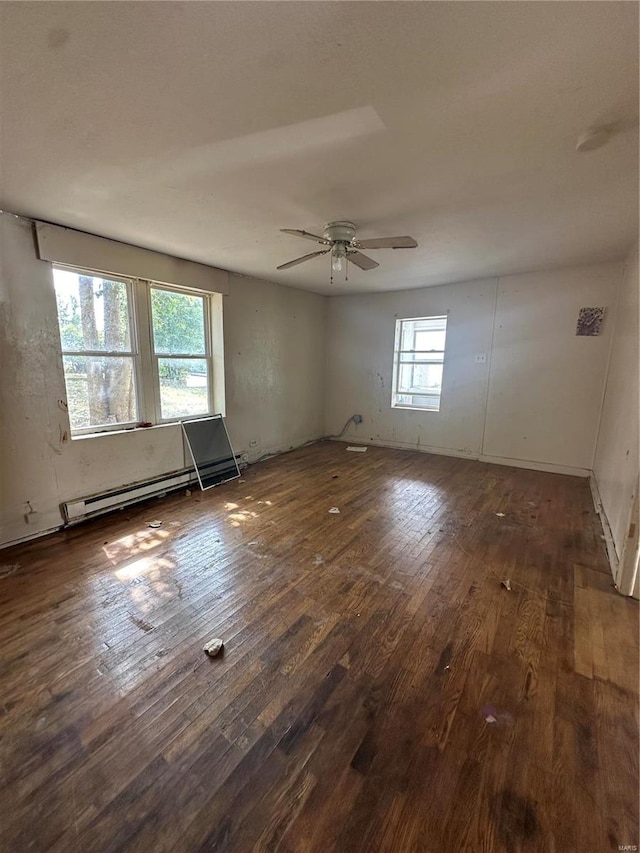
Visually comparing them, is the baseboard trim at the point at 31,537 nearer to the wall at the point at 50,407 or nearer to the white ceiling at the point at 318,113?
the wall at the point at 50,407

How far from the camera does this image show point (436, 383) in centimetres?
540

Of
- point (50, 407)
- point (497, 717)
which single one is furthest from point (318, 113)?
point (50, 407)

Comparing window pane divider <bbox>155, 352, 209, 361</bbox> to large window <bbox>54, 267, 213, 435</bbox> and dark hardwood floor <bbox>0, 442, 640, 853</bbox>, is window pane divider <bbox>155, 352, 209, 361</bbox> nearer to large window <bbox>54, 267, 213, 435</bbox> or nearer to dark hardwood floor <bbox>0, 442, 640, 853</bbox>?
large window <bbox>54, 267, 213, 435</bbox>

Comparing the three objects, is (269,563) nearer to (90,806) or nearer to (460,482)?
(90,806)

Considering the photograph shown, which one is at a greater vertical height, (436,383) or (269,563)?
(436,383)

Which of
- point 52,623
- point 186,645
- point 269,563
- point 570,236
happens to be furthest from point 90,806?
point 570,236

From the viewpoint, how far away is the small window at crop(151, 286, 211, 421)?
367 centimetres

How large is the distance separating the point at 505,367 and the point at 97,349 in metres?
4.70

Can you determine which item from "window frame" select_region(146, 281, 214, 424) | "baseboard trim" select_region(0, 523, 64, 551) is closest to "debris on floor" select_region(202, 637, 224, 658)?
"baseboard trim" select_region(0, 523, 64, 551)

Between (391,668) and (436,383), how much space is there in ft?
14.6

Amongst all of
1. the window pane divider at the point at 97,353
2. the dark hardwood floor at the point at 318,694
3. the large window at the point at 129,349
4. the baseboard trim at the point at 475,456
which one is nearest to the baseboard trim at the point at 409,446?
the baseboard trim at the point at 475,456

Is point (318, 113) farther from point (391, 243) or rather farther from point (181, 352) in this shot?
point (181, 352)

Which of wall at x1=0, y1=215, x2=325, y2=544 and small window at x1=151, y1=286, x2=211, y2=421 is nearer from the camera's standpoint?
wall at x1=0, y1=215, x2=325, y2=544

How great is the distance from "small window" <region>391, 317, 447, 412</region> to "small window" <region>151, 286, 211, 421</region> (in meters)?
2.94
